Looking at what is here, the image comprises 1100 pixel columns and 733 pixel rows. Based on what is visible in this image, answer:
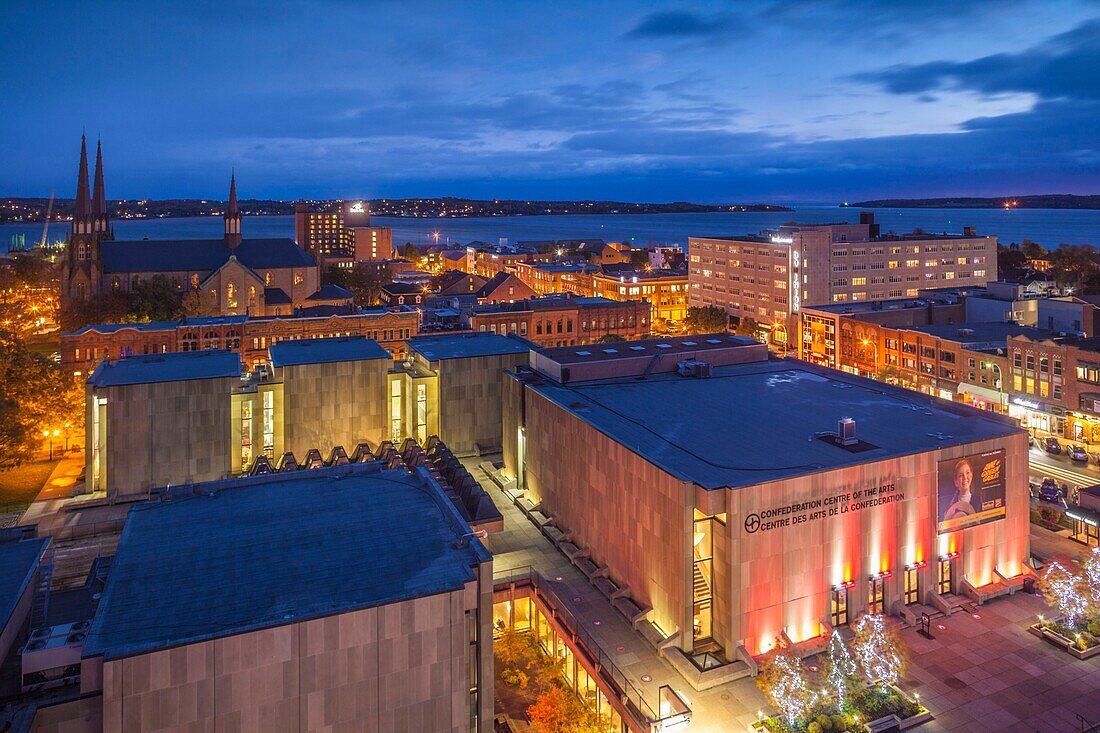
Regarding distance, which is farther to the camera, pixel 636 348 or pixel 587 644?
pixel 636 348

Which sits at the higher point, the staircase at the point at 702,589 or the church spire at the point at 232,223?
the church spire at the point at 232,223

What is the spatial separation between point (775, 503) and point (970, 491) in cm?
1183

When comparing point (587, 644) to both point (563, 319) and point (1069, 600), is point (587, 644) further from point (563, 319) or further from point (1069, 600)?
point (563, 319)

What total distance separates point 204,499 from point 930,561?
103ft

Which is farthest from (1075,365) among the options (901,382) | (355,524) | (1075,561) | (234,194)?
(234,194)

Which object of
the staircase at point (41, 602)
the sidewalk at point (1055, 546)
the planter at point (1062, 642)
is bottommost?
the planter at point (1062, 642)

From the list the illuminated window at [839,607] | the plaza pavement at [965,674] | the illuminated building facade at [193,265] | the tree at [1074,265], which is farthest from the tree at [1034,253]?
the illuminated window at [839,607]

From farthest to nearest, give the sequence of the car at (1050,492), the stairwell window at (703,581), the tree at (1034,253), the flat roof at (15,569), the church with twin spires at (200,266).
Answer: the tree at (1034,253) → the church with twin spires at (200,266) → the car at (1050,492) → the stairwell window at (703,581) → the flat roof at (15,569)

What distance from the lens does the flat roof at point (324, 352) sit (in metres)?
50.2

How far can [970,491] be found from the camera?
3469 cm

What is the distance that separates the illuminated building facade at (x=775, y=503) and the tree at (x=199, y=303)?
68.9 m

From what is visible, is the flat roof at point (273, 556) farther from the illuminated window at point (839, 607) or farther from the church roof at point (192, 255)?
A: the church roof at point (192, 255)

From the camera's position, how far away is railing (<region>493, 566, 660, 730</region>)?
26391 mm

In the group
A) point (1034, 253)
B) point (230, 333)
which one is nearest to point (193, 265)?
point (230, 333)
